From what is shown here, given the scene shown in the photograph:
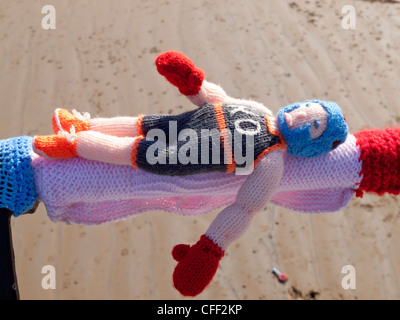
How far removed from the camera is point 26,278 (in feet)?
8.38

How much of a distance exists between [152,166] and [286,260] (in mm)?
1357

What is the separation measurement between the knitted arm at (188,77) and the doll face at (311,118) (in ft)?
0.48

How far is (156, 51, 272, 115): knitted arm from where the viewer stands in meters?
1.56

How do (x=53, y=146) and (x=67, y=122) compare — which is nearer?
(x=53, y=146)

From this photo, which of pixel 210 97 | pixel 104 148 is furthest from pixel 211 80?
pixel 104 148

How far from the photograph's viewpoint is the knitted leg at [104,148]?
154cm

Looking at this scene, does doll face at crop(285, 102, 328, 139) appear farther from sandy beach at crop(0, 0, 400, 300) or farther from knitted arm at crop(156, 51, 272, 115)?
sandy beach at crop(0, 0, 400, 300)

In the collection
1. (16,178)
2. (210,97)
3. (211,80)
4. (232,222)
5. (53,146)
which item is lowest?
(232,222)

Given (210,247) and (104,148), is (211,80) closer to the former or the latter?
(104,148)

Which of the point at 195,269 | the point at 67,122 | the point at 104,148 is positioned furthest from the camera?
Result: the point at 67,122

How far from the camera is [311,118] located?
4.86 feet

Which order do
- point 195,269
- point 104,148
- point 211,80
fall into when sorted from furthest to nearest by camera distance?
point 211,80
point 104,148
point 195,269

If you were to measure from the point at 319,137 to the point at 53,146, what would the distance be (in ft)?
2.84
